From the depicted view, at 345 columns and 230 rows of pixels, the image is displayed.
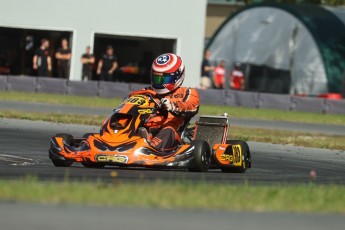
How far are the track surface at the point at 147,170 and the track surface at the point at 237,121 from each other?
4525mm

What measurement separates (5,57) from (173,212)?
29.2 m

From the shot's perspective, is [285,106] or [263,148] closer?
[263,148]

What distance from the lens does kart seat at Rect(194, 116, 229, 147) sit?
13203 millimetres

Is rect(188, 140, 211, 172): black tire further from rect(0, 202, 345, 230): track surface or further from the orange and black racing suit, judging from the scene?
rect(0, 202, 345, 230): track surface

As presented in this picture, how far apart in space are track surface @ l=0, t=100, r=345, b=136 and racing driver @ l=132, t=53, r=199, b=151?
34.7 feet

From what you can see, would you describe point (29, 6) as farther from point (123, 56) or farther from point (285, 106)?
point (285, 106)

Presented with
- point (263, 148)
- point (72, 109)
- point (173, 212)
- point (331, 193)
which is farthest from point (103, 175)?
point (72, 109)

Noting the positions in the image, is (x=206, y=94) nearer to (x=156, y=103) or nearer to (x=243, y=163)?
(x=243, y=163)

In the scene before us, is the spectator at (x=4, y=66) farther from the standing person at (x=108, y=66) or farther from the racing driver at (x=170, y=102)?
the racing driver at (x=170, y=102)

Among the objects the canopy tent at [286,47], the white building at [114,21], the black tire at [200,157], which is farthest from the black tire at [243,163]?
the canopy tent at [286,47]

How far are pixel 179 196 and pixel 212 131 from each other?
4938 mm

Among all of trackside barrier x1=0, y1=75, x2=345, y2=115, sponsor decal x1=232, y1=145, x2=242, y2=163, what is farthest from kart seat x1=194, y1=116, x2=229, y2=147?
trackside barrier x1=0, y1=75, x2=345, y2=115

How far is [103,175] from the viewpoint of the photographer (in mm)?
10961

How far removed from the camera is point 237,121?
82.2 feet
